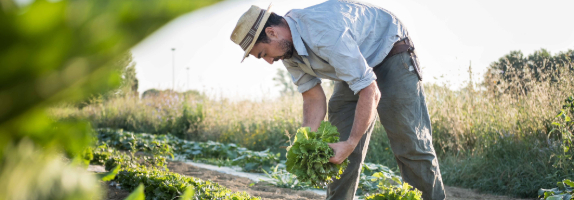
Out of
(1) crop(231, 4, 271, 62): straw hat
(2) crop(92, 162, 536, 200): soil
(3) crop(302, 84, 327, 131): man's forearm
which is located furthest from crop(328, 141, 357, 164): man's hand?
(2) crop(92, 162, 536, 200): soil

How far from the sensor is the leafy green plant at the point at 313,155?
2.43m

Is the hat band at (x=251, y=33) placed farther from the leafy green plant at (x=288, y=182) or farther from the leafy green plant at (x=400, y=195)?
the leafy green plant at (x=288, y=182)

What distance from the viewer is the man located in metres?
2.40

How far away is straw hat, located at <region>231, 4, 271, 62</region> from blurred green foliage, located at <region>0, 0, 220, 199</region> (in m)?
2.35

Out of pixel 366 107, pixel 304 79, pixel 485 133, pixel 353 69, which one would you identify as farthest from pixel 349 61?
pixel 485 133

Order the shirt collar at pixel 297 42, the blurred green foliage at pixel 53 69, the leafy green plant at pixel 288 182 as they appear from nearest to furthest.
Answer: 1. the blurred green foliage at pixel 53 69
2. the shirt collar at pixel 297 42
3. the leafy green plant at pixel 288 182

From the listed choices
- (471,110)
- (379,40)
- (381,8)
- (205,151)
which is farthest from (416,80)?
(205,151)

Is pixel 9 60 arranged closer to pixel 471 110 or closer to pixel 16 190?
pixel 16 190

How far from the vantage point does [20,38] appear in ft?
0.81

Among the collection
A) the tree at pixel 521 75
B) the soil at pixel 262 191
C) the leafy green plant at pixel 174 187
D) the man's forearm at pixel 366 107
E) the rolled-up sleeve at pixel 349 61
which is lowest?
the soil at pixel 262 191

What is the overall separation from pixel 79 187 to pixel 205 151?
7124mm

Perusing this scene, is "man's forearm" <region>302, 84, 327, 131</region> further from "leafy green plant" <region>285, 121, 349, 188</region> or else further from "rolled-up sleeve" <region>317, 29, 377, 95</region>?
"rolled-up sleeve" <region>317, 29, 377, 95</region>

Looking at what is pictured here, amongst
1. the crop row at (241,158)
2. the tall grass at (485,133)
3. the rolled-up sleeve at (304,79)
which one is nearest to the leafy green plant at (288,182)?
the crop row at (241,158)

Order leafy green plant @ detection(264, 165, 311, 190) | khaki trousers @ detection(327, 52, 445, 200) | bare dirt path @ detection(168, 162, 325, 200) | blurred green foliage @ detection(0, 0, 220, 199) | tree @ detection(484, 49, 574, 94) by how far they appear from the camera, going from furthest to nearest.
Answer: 1. tree @ detection(484, 49, 574, 94)
2. leafy green plant @ detection(264, 165, 311, 190)
3. bare dirt path @ detection(168, 162, 325, 200)
4. khaki trousers @ detection(327, 52, 445, 200)
5. blurred green foliage @ detection(0, 0, 220, 199)
